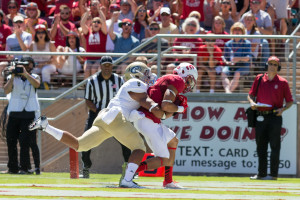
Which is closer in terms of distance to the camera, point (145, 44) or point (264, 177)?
point (264, 177)

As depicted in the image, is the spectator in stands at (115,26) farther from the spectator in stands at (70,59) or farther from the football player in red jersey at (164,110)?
the football player in red jersey at (164,110)

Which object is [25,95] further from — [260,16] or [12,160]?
[260,16]

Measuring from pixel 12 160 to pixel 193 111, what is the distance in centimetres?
343

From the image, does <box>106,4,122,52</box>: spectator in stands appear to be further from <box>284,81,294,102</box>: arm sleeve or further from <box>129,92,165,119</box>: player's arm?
<box>129,92,165,119</box>: player's arm

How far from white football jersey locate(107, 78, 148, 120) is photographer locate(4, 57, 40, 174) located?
4151 millimetres

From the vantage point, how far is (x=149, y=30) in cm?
1631

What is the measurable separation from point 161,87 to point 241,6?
895cm

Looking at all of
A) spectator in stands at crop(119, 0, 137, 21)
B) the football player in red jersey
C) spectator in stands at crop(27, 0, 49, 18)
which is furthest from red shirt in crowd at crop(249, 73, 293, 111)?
spectator in stands at crop(27, 0, 49, 18)

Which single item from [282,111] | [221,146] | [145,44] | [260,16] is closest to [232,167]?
[221,146]

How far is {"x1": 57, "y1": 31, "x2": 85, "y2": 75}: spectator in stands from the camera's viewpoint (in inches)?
604

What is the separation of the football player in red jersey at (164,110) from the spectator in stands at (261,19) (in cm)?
727

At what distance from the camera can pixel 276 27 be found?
Answer: 56.7 feet

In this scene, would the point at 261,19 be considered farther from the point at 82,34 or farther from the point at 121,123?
the point at 121,123

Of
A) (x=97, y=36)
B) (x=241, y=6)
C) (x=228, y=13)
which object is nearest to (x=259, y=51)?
(x=228, y=13)
